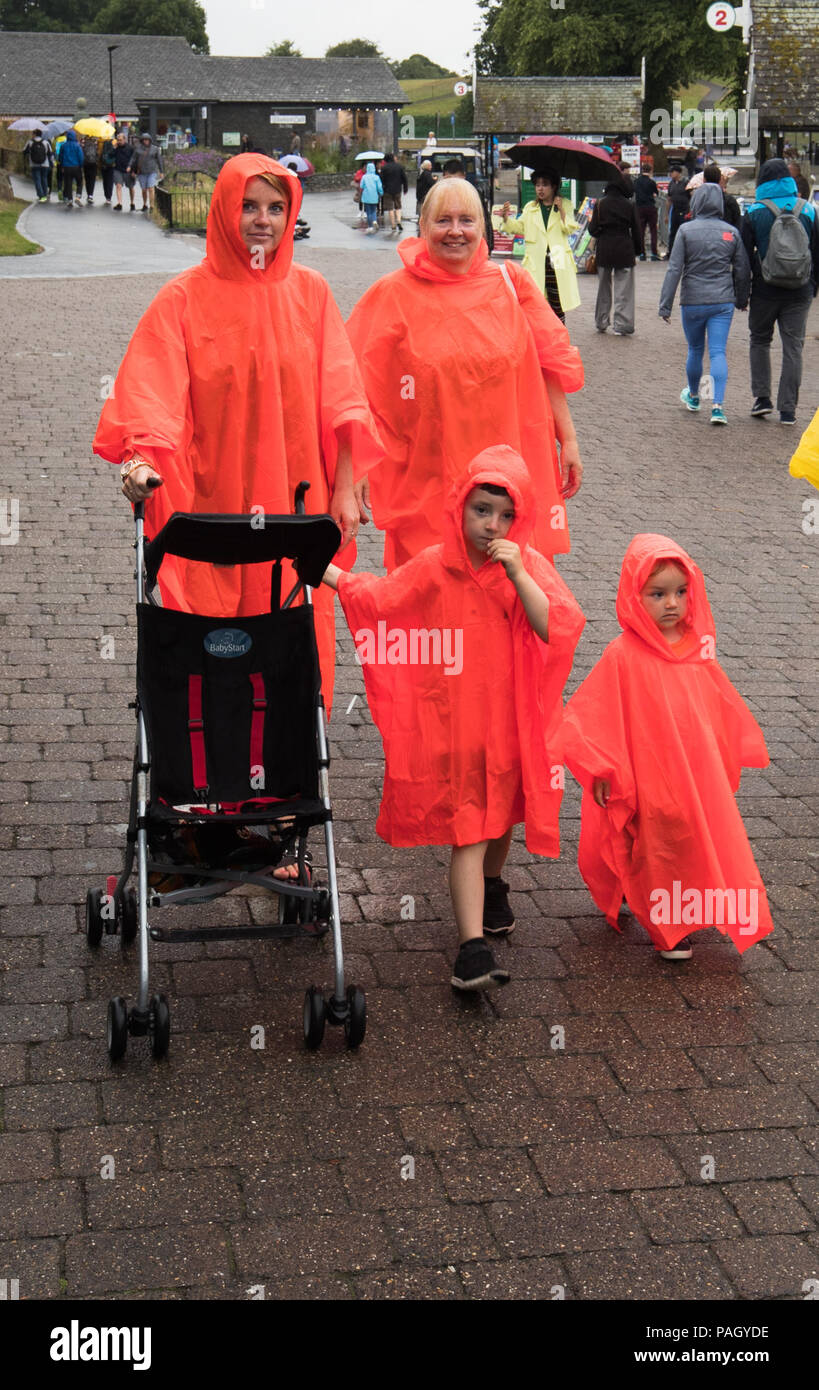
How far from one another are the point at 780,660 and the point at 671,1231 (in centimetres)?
444

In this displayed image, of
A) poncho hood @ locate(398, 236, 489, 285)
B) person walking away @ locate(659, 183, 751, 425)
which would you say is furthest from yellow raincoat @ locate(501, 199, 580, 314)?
poncho hood @ locate(398, 236, 489, 285)

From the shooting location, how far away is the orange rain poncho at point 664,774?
4.75 metres

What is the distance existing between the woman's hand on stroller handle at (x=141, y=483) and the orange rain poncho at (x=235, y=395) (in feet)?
0.58

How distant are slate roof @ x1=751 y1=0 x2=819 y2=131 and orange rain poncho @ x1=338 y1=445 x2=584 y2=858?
26.1 m

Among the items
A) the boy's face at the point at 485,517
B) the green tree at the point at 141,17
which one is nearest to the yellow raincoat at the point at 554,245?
the boy's face at the point at 485,517

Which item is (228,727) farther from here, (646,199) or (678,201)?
(646,199)

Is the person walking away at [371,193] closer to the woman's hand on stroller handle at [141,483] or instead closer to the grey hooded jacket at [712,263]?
the grey hooded jacket at [712,263]

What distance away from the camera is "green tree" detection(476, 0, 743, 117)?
6334 cm

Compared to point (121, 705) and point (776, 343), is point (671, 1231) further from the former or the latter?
point (776, 343)

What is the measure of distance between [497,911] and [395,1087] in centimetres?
100

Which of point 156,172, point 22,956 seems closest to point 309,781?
point 22,956
